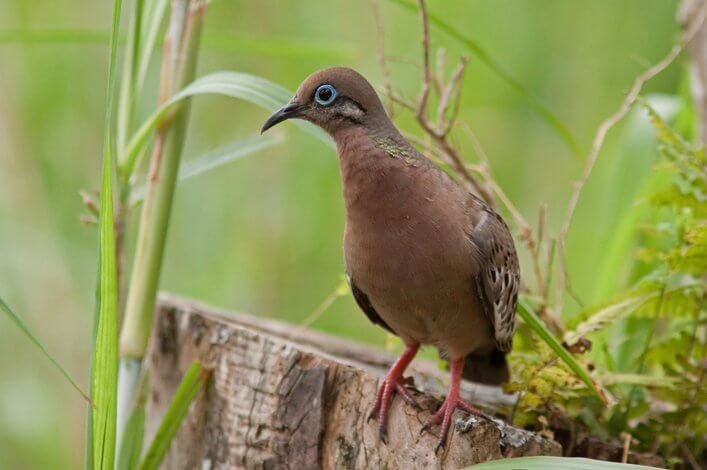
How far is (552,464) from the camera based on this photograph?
2.04m

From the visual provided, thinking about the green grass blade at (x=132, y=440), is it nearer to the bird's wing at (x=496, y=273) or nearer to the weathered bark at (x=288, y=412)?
the weathered bark at (x=288, y=412)

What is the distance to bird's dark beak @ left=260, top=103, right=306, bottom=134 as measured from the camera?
2.59 metres

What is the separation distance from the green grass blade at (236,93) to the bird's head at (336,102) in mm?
49

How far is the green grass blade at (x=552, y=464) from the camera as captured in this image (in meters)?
1.98

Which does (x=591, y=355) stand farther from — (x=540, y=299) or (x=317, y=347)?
(x=317, y=347)

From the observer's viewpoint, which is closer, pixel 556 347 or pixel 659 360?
pixel 556 347

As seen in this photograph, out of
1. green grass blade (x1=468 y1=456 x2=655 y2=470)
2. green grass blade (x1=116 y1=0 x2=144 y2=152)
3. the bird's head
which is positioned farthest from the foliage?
green grass blade (x1=116 y1=0 x2=144 y2=152)

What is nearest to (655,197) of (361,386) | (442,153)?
(442,153)

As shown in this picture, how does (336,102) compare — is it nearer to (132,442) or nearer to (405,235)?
(405,235)

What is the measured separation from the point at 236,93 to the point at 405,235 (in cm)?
53

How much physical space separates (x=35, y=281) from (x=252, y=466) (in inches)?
79.6

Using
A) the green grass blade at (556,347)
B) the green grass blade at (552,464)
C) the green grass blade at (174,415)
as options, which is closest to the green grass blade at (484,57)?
the green grass blade at (556,347)

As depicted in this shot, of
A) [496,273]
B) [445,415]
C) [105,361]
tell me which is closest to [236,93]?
[105,361]

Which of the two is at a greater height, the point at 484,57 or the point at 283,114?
the point at 484,57
